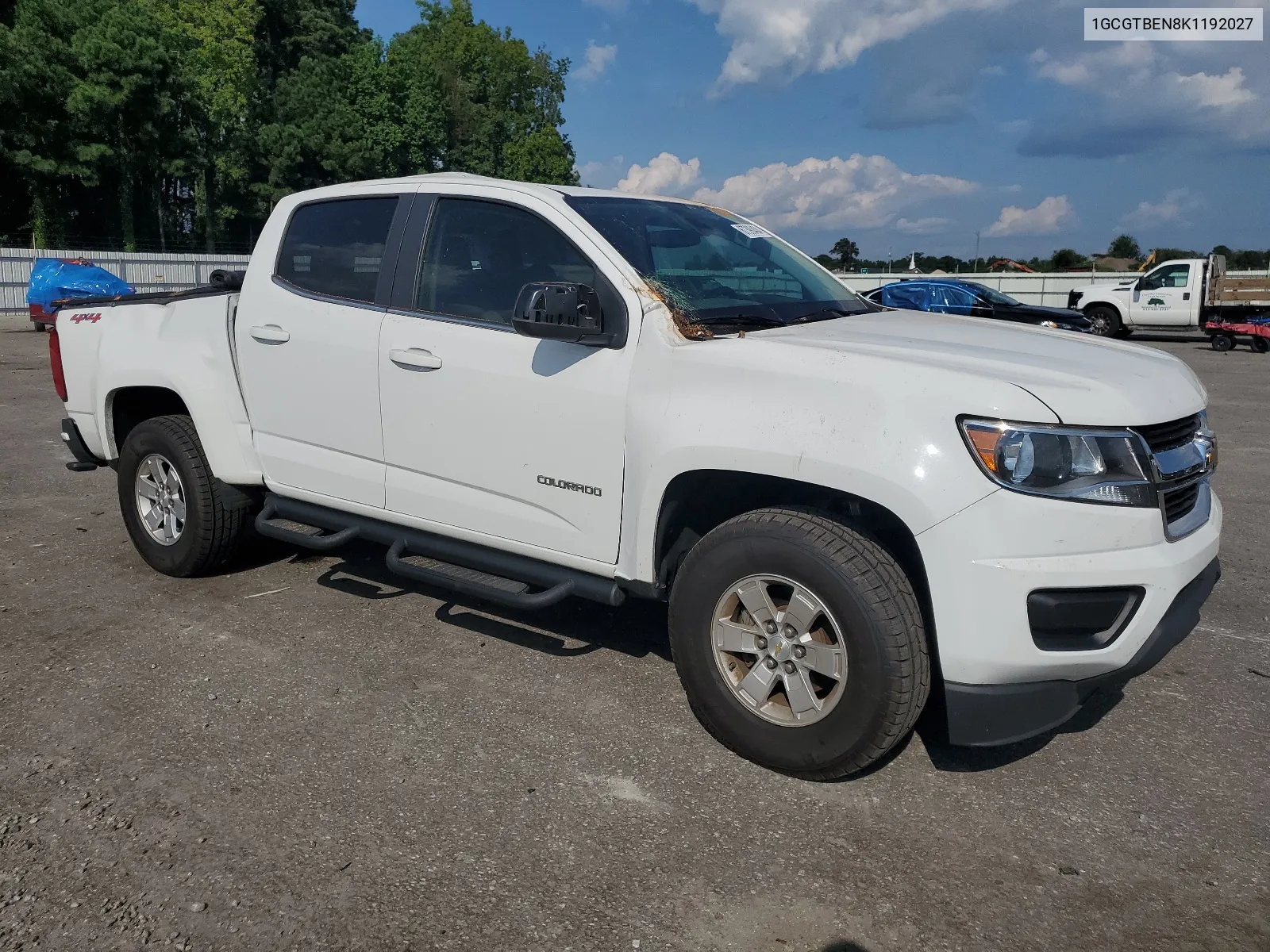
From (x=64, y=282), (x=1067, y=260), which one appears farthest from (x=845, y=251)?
(x=64, y=282)

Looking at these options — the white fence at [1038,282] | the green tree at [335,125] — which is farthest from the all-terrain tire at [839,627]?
the green tree at [335,125]

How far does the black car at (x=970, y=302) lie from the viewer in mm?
18188

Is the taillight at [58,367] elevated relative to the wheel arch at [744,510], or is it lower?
elevated

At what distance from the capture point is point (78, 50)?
39531mm

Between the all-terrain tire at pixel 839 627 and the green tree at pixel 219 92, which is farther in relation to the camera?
the green tree at pixel 219 92

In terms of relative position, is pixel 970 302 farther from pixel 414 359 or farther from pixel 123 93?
pixel 123 93

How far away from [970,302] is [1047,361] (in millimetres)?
17309

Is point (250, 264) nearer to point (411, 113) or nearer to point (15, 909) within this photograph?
point (15, 909)

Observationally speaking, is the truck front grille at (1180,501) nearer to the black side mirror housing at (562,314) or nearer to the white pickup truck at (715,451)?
the white pickup truck at (715,451)

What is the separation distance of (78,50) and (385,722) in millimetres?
45067

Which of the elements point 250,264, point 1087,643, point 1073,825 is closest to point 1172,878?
point 1073,825

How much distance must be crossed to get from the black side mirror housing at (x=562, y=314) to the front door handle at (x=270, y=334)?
4.80ft

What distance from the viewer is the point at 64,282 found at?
19.6 meters

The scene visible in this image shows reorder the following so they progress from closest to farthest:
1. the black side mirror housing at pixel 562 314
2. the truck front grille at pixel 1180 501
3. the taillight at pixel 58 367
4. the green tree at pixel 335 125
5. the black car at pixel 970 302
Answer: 1. the truck front grille at pixel 1180 501
2. the black side mirror housing at pixel 562 314
3. the taillight at pixel 58 367
4. the black car at pixel 970 302
5. the green tree at pixel 335 125
